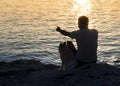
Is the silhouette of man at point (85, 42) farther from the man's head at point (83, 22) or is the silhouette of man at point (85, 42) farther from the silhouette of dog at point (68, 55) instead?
the silhouette of dog at point (68, 55)

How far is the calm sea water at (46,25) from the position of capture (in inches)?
939

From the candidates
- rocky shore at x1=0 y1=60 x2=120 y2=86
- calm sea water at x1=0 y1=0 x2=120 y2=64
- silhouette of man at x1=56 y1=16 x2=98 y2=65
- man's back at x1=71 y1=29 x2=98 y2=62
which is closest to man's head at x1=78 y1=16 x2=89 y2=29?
silhouette of man at x1=56 y1=16 x2=98 y2=65

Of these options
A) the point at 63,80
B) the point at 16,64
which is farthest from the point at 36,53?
the point at 63,80

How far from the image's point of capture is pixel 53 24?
33.6 m

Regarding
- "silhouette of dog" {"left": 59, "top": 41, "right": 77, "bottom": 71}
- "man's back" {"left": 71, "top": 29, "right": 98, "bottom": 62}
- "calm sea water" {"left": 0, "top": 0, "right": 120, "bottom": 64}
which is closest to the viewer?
"man's back" {"left": 71, "top": 29, "right": 98, "bottom": 62}

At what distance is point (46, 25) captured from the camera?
1308 inches

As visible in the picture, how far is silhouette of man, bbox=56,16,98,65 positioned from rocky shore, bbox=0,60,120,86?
0.37 m

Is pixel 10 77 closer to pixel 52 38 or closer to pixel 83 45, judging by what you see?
pixel 83 45

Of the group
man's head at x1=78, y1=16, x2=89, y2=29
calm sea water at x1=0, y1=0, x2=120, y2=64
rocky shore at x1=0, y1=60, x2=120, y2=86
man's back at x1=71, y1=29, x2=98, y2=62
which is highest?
man's head at x1=78, y1=16, x2=89, y2=29

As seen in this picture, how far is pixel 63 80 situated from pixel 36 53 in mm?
11632

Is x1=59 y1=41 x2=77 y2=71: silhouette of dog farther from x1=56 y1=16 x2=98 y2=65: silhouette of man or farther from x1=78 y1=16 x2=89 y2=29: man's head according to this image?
x1=78 y1=16 x2=89 y2=29: man's head

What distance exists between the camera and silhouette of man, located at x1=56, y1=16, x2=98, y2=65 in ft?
43.3

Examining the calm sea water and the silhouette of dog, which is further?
the calm sea water

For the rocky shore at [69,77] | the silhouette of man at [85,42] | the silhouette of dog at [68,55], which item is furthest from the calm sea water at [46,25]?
the silhouette of man at [85,42]
